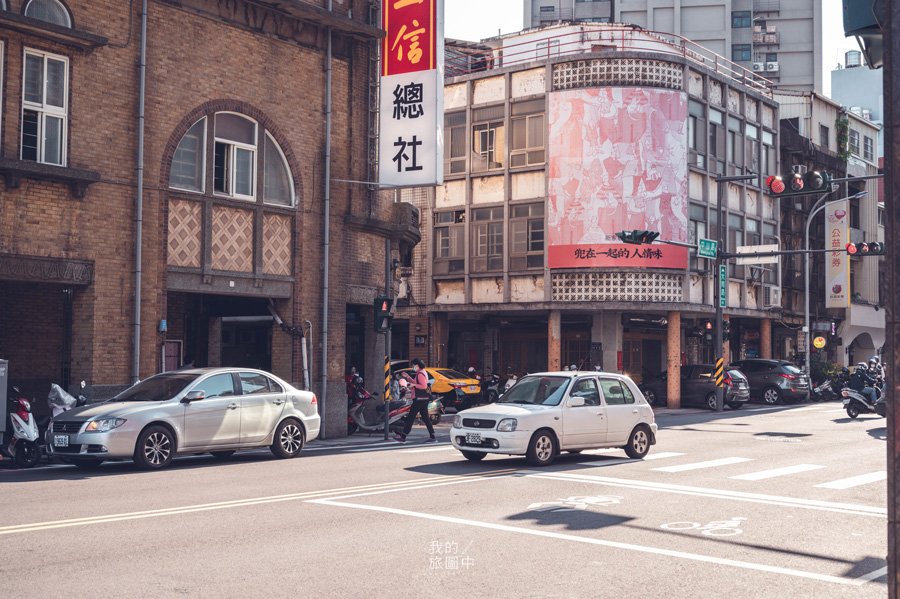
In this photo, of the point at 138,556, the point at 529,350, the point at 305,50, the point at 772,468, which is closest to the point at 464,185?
the point at 529,350

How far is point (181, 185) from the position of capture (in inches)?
773

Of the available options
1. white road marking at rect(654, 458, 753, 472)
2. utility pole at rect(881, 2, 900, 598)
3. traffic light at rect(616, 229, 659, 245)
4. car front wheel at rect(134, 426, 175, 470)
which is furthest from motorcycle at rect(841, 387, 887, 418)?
Result: utility pole at rect(881, 2, 900, 598)

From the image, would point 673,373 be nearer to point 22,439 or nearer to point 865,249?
point 865,249

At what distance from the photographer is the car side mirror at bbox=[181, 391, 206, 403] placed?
14991 millimetres

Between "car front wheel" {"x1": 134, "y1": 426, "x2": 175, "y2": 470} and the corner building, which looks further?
the corner building

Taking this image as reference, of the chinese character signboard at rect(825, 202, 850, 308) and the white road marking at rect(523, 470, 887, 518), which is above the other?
the chinese character signboard at rect(825, 202, 850, 308)

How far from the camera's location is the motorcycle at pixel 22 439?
1455 centimetres

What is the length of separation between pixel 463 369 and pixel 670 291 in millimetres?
10028

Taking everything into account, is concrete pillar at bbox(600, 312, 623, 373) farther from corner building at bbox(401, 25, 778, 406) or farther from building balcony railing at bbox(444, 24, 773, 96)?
building balcony railing at bbox(444, 24, 773, 96)

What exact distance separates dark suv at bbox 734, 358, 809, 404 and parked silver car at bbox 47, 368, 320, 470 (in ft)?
83.5

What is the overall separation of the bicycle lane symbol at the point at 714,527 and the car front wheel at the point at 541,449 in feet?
16.3

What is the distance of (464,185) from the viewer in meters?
38.7

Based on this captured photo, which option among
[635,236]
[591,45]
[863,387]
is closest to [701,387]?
[863,387]

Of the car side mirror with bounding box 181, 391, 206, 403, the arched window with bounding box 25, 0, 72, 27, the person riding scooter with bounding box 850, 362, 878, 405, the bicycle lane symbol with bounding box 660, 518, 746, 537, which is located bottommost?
the bicycle lane symbol with bounding box 660, 518, 746, 537
